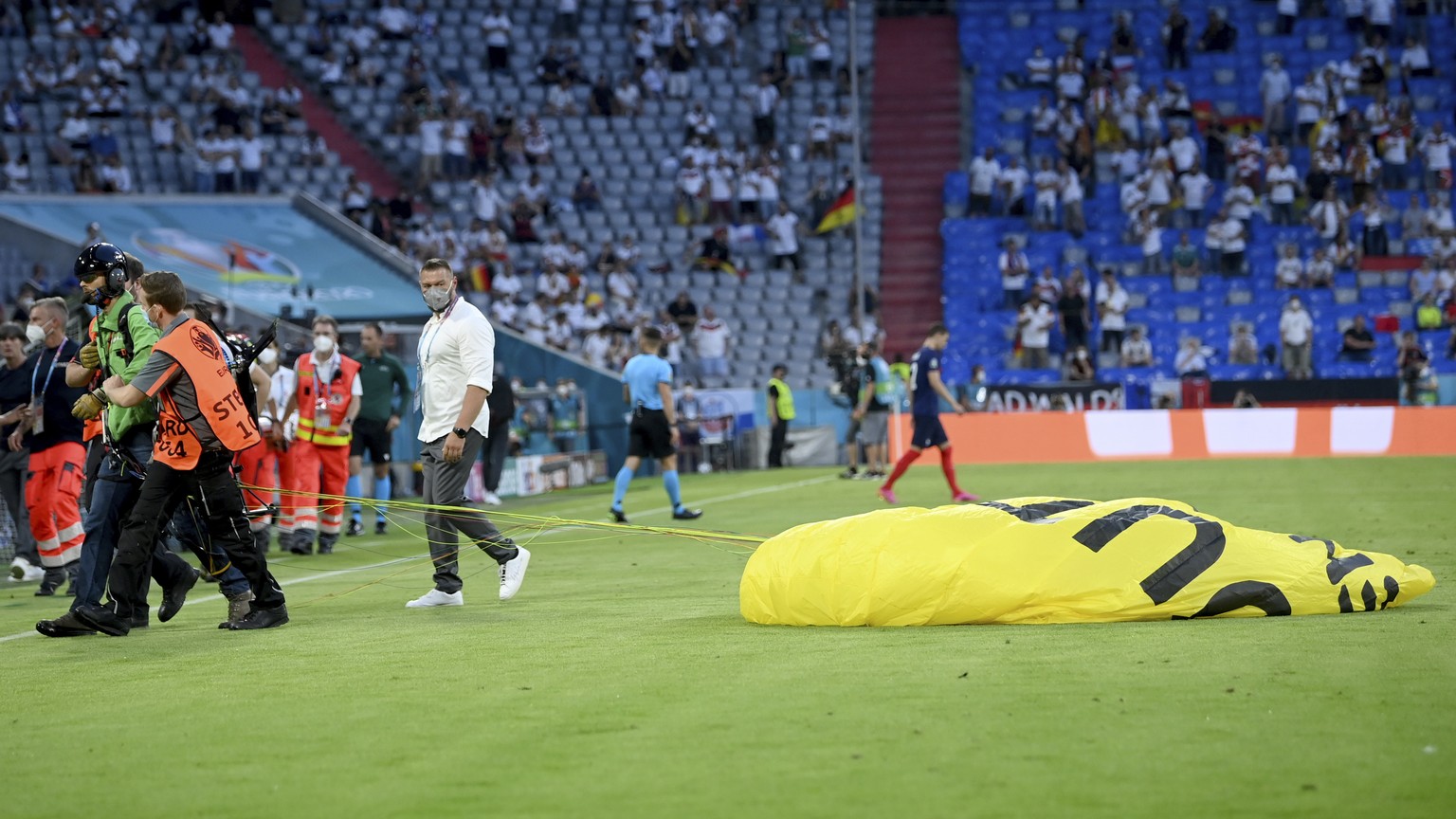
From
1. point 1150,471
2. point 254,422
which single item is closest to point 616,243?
point 1150,471

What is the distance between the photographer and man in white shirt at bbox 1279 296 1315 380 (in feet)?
104

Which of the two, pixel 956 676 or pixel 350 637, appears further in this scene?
pixel 350 637

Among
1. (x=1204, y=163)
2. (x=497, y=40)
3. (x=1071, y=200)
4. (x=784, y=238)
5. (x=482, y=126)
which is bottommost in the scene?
(x=784, y=238)

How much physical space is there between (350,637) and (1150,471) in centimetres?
1665

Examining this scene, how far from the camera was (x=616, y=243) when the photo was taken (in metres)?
35.2

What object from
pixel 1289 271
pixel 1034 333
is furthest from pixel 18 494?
pixel 1289 271

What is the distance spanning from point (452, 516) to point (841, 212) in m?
25.9

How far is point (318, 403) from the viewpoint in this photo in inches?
605

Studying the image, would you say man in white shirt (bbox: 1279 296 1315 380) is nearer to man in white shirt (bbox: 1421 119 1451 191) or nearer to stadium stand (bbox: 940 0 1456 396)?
stadium stand (bbox: 940 0 1456 396)

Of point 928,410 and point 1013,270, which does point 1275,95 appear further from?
point 928,410

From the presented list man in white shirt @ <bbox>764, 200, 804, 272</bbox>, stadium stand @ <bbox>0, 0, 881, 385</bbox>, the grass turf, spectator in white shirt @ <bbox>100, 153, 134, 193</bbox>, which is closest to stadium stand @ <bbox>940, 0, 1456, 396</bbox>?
stadium stand @ <bbox>0, 0, 881, 385</bbox>

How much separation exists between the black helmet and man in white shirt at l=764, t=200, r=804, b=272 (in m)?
26.1

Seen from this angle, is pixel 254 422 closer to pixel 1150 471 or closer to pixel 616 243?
pixel 1150 471

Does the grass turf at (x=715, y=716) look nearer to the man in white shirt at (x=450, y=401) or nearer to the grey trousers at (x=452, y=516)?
the grey trousers at (x=452, y=516)
